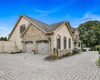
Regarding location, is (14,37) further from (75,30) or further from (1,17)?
(75,30)

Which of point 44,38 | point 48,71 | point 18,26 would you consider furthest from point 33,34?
point 48,71

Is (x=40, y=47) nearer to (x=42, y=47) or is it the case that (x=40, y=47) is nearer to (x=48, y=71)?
(x=42, y=47)

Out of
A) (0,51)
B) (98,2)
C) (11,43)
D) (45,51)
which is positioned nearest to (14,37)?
(11,43)

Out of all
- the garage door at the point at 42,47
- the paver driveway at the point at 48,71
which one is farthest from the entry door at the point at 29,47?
the paver driveway at the point at 48,71

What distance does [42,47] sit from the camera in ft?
61.3

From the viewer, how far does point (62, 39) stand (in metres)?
19.1

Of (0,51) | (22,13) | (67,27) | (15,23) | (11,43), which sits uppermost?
(22,13)

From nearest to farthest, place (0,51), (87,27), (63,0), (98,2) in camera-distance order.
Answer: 1. (63,0)
2. (98,2)
3. (0,51)
4. (87,27)

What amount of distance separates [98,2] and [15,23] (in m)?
17.9

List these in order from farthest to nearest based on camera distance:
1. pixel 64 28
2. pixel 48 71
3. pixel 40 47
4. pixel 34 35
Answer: pixel 64 28
pixel 34 35
pixel 40 47
pixel 48 71

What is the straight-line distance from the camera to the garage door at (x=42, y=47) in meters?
18.2

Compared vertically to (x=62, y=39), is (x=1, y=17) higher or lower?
higher

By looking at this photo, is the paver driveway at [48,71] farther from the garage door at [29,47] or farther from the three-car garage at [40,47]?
the garage door at [29,47]

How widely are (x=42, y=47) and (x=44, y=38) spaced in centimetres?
177
